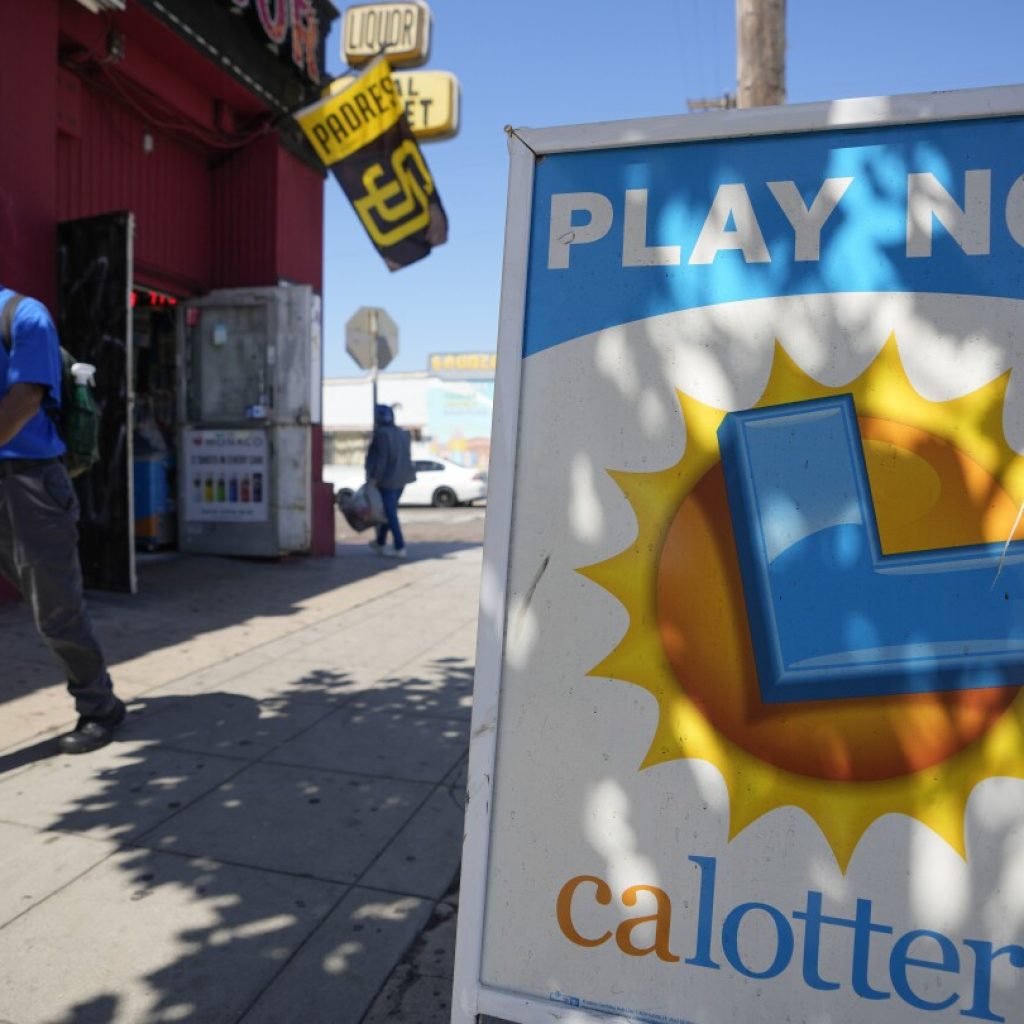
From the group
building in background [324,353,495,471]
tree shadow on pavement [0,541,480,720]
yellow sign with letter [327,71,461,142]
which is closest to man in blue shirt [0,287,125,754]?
tree shadow on pavement [0,541,480,720]

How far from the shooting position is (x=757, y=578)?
1759mm

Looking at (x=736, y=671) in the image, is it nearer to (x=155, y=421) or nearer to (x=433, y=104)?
(x=155, y=421)

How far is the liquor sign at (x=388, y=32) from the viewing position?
1051cm

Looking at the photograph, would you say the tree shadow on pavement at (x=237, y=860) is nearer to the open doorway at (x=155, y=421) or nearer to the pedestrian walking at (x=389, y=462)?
the open doorway at (x=155, y=421)

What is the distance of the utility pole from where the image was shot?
5.64m

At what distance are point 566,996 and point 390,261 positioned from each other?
8.55 m

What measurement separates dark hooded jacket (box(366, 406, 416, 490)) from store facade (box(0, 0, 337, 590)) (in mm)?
720

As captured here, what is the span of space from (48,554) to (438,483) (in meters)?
21.4

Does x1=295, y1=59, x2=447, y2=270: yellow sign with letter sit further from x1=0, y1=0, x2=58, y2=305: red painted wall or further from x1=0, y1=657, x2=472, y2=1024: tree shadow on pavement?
x1=0, y1=657, x2=472, y2=1024: tree shadow on pavement

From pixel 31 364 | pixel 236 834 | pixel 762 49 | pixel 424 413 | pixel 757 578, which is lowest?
pixel 236 834

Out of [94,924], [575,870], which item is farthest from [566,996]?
[94,924]

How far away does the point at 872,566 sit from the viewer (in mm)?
1699

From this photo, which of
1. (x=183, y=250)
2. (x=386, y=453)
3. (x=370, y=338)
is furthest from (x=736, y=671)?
(x=370, y=338)

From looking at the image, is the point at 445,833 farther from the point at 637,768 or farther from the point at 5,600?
the point at 5,600
